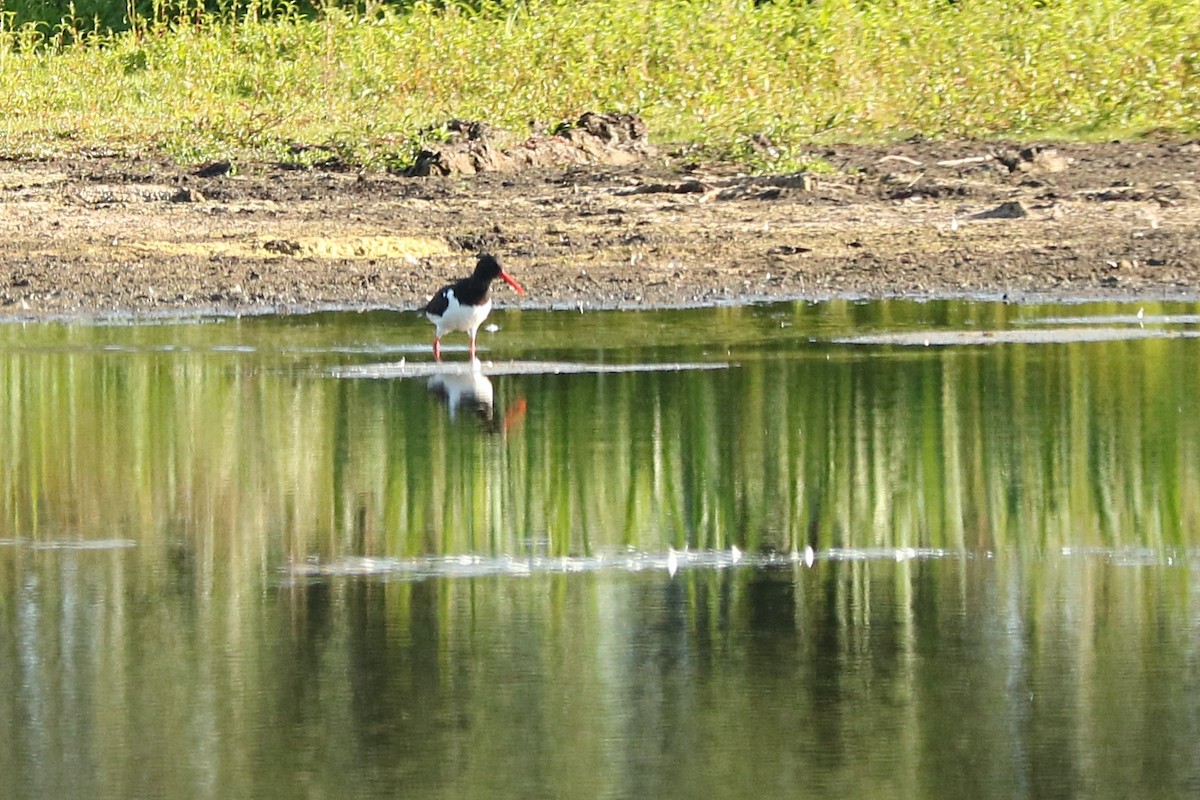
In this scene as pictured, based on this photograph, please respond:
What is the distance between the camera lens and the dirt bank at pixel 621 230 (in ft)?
46.8

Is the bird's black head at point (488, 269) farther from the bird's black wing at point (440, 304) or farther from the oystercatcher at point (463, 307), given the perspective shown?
the bird's black wing at point (440, 304)

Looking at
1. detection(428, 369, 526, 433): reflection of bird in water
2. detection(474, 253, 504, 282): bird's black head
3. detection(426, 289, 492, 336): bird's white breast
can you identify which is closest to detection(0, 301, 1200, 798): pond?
detection(428, 369, 526, 433): reflection of bird in water

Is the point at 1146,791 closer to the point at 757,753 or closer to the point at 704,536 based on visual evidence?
the point at 757,753

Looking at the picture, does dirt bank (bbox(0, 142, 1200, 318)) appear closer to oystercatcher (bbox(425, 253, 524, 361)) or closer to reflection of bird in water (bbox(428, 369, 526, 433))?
oystercatcher (bbox(425, 253, 524, 361))

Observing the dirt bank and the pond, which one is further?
the dirt bank

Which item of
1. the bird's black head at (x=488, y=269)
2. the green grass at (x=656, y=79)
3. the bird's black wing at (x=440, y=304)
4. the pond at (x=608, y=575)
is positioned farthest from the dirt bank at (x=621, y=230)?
the pond at (x=608, y=575)

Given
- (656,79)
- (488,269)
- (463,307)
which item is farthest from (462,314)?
(656,79)

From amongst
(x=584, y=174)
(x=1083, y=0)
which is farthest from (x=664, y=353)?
(x=1083, y=0)

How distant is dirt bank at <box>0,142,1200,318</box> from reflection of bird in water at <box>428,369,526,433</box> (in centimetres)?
318

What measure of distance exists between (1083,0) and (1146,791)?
2054 centimetres

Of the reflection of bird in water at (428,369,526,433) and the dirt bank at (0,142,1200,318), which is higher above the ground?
the dirt bank at (0,142,1200,318)

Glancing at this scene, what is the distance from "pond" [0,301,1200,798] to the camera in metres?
4.71

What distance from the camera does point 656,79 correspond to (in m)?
22.8

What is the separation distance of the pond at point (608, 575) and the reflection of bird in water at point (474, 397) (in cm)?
3
